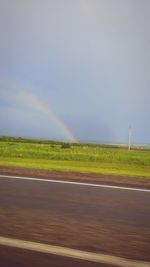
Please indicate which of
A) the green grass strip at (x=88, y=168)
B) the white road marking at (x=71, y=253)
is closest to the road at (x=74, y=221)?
the white road marking at (x=71, y=253)

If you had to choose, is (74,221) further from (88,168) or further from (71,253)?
(88,168)

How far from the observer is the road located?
14.9 ft

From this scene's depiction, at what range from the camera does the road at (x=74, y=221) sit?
455 cm

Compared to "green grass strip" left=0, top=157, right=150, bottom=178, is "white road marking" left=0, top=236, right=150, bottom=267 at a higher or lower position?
lower

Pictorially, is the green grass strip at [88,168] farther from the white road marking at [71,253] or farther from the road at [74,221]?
the white road marking at [71,253]

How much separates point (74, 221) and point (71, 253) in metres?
1.58

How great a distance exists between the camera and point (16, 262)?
4.21 metres

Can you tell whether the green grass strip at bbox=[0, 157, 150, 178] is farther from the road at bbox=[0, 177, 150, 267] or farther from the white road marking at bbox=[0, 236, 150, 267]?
the white road marking at bbox=[0, 236, 150, 267]

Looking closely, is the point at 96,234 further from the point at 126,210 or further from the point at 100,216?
the point at 126,210

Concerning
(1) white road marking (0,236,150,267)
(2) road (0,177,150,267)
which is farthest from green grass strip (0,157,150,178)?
(1) white road marking (0,236,150,267)

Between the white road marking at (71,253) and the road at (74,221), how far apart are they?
0.29ft

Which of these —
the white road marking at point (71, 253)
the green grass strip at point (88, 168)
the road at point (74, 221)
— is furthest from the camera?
the green grass strip at point (88, 168)

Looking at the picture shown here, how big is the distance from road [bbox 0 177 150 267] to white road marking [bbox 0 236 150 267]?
0.09m

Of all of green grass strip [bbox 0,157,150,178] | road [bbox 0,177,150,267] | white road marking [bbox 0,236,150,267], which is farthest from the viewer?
green grass strip [bbox 0,157,150,178]
